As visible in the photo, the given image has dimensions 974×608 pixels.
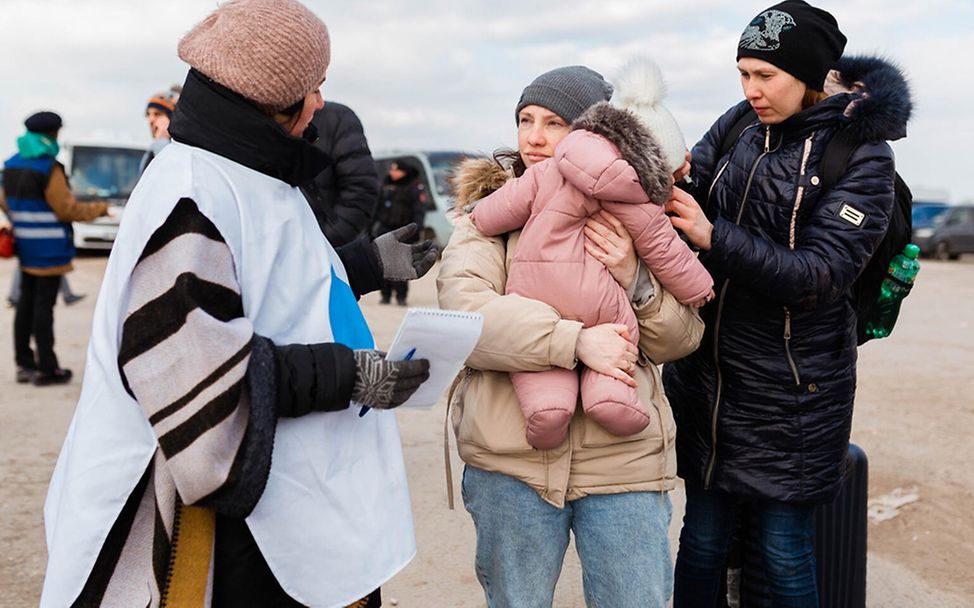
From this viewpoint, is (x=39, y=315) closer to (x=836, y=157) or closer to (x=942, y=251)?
(x=836, y=157)

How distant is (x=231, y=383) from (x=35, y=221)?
6069 millimetres

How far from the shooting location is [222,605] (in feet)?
5.96

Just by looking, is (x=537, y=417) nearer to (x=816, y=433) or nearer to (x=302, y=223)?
(x=302, y=223)

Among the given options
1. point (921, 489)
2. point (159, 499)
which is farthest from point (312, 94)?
point (921, 489)

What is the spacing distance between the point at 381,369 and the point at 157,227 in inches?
18.8

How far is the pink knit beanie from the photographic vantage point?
1681 mm

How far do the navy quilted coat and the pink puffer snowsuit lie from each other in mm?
309

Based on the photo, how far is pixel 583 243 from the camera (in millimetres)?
2264

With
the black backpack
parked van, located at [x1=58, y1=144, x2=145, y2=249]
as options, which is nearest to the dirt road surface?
the black backpack

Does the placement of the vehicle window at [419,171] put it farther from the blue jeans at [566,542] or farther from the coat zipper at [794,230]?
the blue jeans at [566,542]

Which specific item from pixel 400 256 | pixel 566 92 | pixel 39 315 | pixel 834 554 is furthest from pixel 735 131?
pixel 39 315

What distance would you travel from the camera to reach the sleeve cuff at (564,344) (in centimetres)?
218

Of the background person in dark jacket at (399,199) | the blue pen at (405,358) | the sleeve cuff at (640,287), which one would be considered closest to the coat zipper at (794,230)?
the sleeve cuff at (640,287)

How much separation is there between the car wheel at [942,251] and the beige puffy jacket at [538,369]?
22536 millimetres
